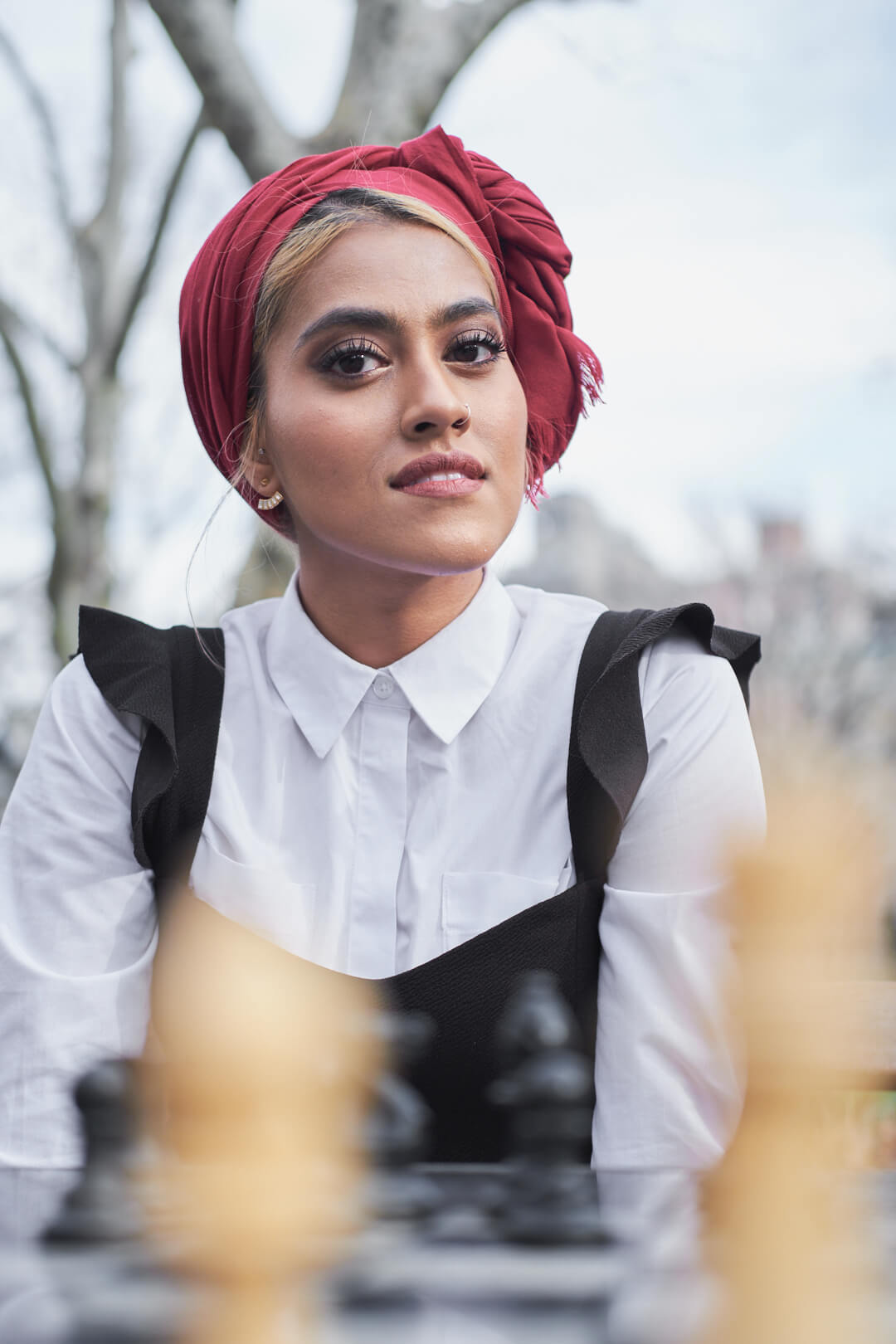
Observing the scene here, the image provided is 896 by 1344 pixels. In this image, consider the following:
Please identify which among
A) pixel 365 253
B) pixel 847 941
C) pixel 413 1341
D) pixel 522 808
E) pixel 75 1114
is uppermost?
pixel 365 253

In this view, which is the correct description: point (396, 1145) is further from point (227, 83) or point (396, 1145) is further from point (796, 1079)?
point (227, 83)

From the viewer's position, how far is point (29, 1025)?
6.47 feet

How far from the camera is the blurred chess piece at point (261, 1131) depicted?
31.6 inches

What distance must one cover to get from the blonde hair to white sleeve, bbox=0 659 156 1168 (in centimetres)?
64

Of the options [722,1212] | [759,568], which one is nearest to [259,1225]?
[722,1212]

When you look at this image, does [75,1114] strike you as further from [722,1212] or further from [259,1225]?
[722,1212]

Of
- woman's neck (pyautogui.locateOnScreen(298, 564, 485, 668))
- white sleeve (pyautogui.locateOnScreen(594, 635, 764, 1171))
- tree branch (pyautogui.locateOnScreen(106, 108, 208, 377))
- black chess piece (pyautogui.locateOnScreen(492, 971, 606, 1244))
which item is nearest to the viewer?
black chess piece (pyautogui.locateOnScreen(492, 971, 606, 1244))

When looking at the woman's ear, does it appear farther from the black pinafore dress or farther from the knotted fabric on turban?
the black pinafore dress

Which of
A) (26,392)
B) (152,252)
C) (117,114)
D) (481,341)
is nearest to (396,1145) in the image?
(481,341)

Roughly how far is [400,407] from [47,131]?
24.9 feet

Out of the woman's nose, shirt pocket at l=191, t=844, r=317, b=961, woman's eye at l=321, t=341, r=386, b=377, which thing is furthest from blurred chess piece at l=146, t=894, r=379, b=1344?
woman's eye at l=321, t=341, r=386, b=377

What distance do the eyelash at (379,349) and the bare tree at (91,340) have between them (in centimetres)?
672

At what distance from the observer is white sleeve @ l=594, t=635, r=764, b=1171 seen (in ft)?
6.09

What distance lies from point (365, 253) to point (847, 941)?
1486mm
